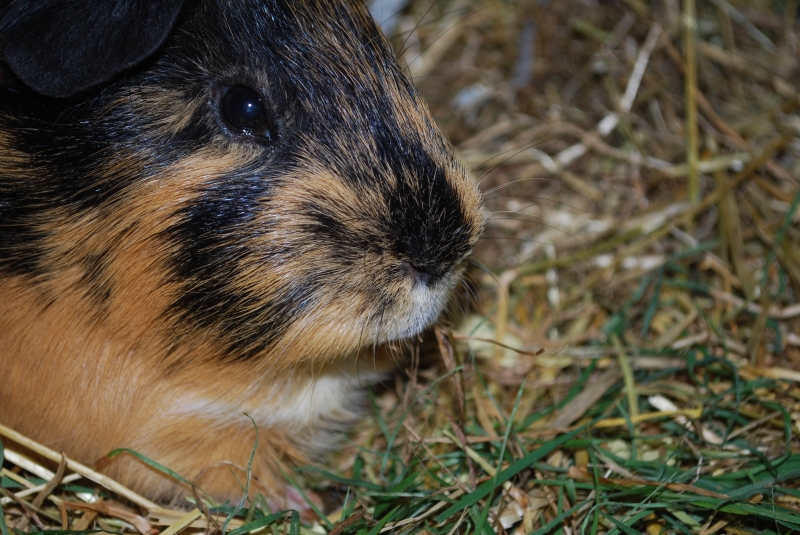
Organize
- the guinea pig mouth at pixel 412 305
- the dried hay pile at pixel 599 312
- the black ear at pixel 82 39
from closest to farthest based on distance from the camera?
the black ear at pixel 82 39 → the guinea pig mouth at pixel 412 305 → the dried hay pile at pixel 599 312

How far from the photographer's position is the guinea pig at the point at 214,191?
1.76 meters

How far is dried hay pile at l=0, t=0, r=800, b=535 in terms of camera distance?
2184 millimetres

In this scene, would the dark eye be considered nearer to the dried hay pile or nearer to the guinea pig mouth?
the guinea pig mouth

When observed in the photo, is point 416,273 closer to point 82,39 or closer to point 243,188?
point 243,188

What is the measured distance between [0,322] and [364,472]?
119cm

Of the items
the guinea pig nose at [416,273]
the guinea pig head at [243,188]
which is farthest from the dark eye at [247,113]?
the guinea pig nose at [416,273]

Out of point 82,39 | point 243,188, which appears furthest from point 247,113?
point 82,39

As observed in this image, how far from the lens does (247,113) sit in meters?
1.80

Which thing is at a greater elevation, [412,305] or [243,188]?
[243,188]

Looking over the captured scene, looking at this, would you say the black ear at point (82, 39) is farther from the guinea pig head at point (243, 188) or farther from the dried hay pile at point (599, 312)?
the dried hay pile at point (599, 312)

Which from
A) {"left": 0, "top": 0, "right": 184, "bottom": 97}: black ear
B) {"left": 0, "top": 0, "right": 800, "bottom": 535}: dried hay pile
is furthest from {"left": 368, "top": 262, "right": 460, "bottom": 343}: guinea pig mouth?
{"left": 0, "top": 0, "right": 184, "bottom": 97}: black ear

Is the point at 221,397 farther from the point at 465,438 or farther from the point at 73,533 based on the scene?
the point at 465,438

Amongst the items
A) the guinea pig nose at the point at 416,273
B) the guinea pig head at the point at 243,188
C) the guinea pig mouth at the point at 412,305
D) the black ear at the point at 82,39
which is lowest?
the guinea pig mouth at the point at 412,305

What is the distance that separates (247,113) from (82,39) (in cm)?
39
